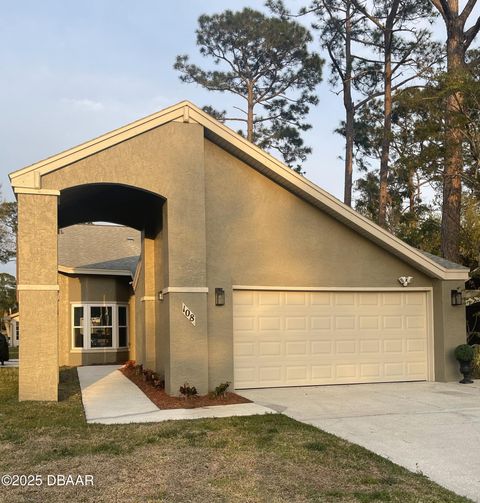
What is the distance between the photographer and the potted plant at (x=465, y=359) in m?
12.9

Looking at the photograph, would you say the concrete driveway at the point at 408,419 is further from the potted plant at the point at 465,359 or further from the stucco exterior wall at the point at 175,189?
Result: the stucco exterior wall at the point at 175,189

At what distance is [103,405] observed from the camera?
1031cm

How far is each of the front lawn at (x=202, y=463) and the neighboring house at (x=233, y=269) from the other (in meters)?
2.76

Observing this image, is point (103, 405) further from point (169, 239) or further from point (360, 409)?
point (360, 409)

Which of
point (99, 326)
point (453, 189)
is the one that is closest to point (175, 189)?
point (99, 326)

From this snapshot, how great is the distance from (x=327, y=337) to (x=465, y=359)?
3110 millimetres

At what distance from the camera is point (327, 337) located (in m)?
12.8

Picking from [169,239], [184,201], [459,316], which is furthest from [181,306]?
[459,316]

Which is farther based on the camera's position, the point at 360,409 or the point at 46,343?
the point at 46,343

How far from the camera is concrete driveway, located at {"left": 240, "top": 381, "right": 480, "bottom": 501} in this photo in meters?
6.44

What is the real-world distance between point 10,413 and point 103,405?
163 centimetres

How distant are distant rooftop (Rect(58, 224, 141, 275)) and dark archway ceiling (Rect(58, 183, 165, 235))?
4907 mm

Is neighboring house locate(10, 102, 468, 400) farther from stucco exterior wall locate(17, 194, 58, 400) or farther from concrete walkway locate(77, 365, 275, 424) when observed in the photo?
concrete walkway locate(77, 365, 275, 424)

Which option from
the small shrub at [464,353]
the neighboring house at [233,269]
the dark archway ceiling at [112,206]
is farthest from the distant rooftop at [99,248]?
the small shrub at [464,353]
